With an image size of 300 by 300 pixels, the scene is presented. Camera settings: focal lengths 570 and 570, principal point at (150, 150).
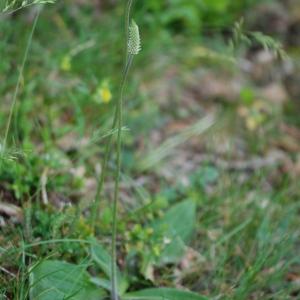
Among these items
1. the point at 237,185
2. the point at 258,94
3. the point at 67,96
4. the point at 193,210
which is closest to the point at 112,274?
the point at 193,210

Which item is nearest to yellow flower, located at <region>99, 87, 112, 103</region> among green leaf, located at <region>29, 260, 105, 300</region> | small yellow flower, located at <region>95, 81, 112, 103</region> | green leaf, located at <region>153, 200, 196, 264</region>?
small yellow flower, located at <region>95, 81, 112, 103</region>

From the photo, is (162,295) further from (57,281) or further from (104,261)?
(57,281)

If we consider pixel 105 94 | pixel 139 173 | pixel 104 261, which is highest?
pixel 105 94

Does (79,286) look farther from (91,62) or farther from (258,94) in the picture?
(258,94)

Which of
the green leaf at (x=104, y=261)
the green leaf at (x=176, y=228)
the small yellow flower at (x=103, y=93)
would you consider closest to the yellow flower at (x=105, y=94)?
the small yellow flower at (x=103, y=93)

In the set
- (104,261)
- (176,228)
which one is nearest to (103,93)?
(176,228)

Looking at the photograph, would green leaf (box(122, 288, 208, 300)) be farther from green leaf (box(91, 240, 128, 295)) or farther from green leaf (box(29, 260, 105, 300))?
green leaf (box(29, 260, 105, 300))
